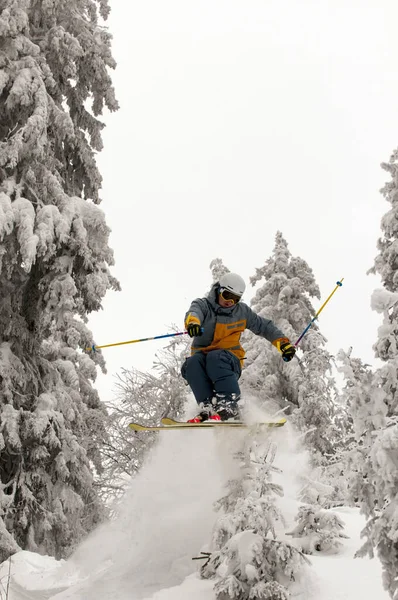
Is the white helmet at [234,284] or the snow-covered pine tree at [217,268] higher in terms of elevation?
the snow-covered pine tree at [217,268]

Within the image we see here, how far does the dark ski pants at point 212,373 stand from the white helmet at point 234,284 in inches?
30.8

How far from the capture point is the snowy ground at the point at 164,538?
5.66m

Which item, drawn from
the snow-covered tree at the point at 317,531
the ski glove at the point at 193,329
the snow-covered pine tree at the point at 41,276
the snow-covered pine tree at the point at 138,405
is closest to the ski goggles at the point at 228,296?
the ski glove at the point at 193,329

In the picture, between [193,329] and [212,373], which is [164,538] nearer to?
[212,373]

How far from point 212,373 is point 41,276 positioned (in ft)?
10.8

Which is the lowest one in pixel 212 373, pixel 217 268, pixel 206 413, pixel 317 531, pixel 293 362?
pixel 317 531

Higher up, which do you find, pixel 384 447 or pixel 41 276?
pixel 41 276

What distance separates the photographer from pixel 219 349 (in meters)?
7.94

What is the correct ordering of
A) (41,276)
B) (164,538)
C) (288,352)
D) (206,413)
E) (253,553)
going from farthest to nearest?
(41,276), (288,352), (206,413), (164,538), (253,553)

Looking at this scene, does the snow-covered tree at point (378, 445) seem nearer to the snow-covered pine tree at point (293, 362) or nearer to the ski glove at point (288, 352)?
the ski glove at point (288, 352)

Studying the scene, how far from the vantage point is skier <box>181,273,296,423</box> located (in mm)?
7492

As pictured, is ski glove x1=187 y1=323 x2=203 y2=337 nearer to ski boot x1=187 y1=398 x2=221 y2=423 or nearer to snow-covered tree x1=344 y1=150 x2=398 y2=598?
ski boot x1=187 y1=398 x2=221 y2=423

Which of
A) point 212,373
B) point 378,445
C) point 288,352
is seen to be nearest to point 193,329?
point 212,373

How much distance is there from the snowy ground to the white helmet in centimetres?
177
